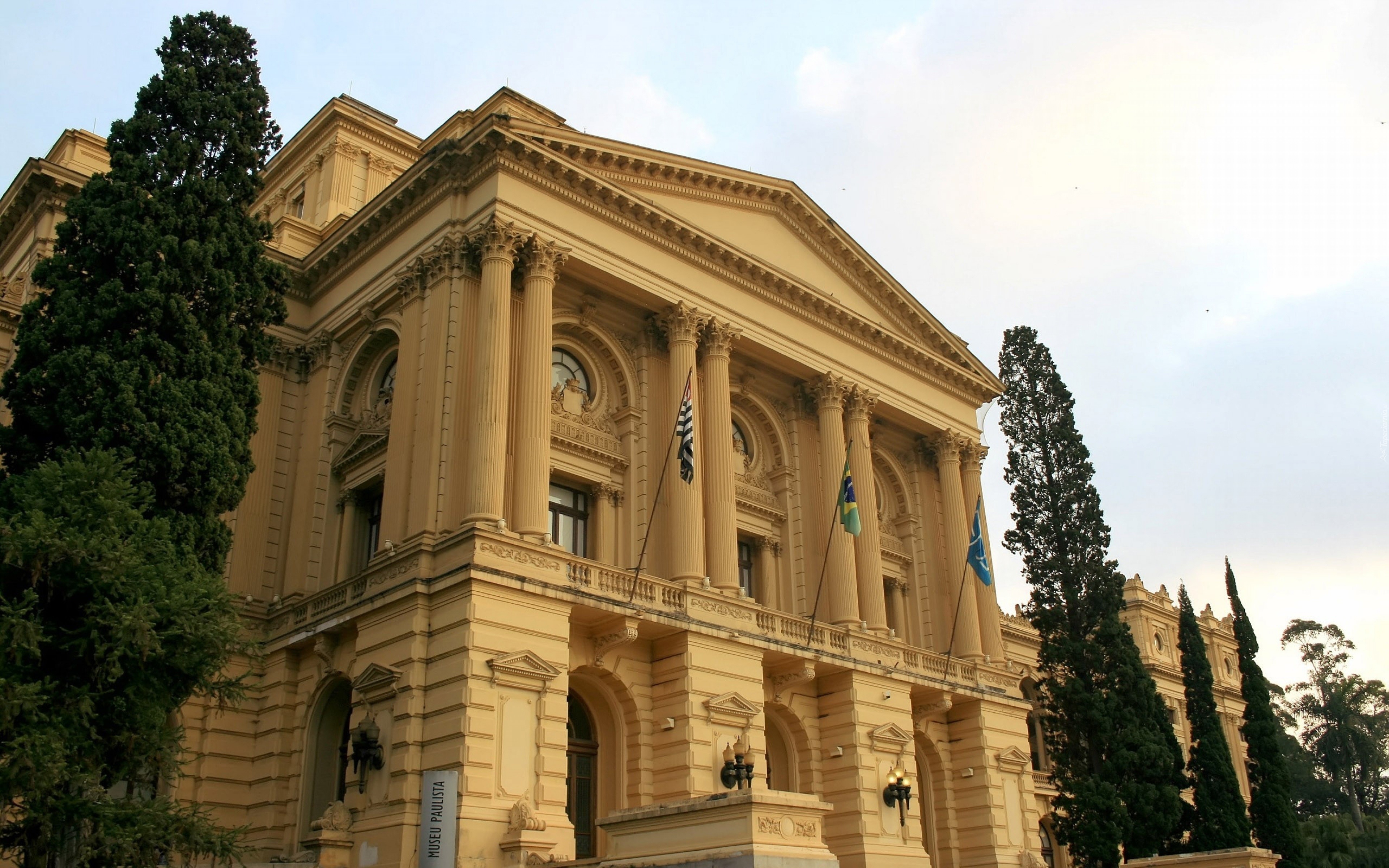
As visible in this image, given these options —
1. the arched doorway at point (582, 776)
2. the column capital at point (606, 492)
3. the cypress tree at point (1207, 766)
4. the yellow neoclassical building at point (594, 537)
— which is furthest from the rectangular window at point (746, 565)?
the cypress tree at point (1207, 766)

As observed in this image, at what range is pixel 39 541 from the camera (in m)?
17.5

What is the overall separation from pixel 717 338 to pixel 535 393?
672 cm

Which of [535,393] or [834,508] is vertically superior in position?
[535,393]

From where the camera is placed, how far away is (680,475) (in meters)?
28.5

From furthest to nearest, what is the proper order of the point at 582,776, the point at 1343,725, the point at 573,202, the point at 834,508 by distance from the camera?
the point at 1343,725 → the point at 834,508 → the point at 573,202 → the point at 582,776

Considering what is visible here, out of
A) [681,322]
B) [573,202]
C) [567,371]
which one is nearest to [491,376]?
[567,371]

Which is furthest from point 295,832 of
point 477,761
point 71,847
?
point 71,847

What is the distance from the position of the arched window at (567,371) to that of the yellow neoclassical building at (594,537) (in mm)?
65

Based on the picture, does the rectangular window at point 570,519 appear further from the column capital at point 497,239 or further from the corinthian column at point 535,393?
the column capital at point 497,239

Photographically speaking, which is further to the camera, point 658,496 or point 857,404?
point 857,404

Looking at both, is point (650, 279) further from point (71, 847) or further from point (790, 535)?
point (71, 847)

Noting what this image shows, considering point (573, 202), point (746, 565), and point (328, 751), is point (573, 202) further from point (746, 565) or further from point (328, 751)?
point (328, 751)

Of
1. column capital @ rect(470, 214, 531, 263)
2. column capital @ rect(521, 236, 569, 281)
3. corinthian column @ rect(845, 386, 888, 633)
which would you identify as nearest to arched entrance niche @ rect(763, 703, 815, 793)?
corinthian column @ rect(845, 386, 888, 633)

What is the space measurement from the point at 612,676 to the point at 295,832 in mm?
7353
